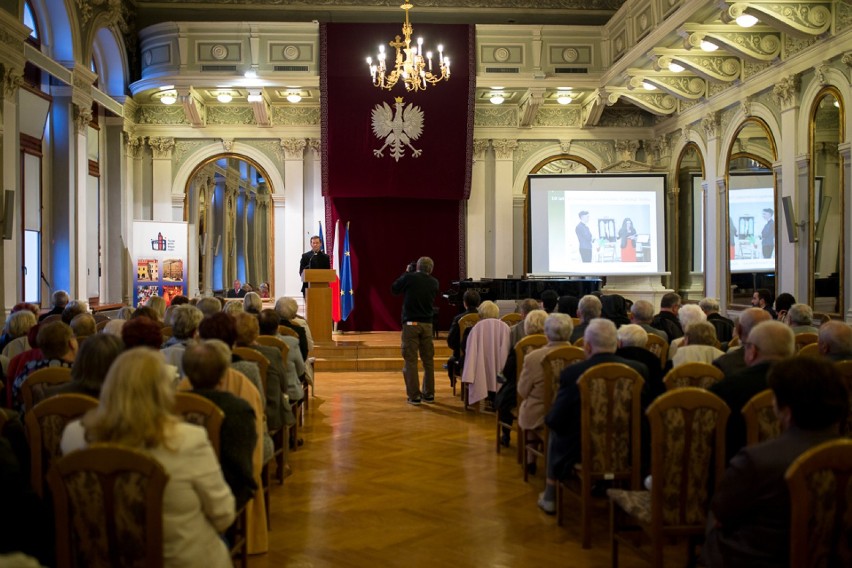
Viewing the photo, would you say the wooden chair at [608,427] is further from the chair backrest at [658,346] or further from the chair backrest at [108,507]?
the chair backrest at [108,507]

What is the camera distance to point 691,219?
1261 centimetres

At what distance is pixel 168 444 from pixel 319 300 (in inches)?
331

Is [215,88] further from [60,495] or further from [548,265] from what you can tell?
[60,495]

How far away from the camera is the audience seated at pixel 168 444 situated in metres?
2.12

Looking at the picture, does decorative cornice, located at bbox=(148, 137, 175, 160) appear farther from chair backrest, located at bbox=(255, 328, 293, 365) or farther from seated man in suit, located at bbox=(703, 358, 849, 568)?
seated man in suit, located at bbox=(703, 358, 849, 568)

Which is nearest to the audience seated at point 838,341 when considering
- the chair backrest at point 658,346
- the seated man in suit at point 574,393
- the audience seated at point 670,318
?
the seated man in suit at point 574,393

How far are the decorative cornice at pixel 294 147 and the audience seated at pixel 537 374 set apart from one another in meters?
9.31

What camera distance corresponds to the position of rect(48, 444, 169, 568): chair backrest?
2.10 m

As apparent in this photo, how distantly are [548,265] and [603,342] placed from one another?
866cm

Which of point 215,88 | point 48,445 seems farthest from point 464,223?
point 48,445

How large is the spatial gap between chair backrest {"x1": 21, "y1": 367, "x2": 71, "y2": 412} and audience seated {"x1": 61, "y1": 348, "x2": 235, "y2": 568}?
126 centimetres

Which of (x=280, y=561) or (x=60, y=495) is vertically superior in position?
(x=60, y=495)

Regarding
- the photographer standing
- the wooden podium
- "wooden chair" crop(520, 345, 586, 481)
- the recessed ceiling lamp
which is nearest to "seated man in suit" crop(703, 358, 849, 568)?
"wooden chair" crop(520, 345, 586, 481)

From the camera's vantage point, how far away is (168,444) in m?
2.20
